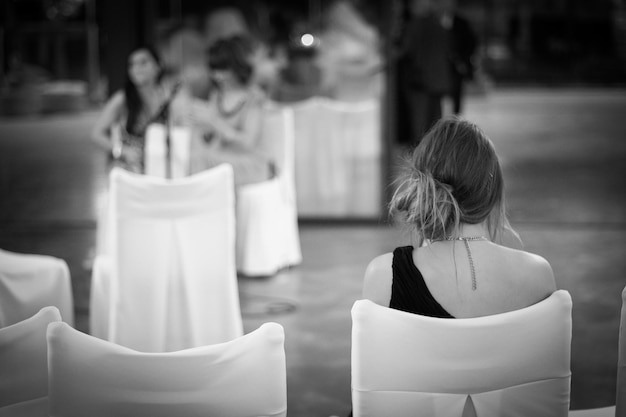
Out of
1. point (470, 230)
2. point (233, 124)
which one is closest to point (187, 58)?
point (233, 124)

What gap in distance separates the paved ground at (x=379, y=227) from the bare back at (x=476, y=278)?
0.79 ft

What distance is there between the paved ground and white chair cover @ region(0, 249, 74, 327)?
1.00 metres

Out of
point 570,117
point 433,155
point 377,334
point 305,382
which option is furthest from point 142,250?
point 570,117

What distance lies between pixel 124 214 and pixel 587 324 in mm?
2423

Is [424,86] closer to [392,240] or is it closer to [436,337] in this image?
[392,240]

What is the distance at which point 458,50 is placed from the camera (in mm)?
8094

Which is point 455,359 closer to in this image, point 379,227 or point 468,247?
point 468,247

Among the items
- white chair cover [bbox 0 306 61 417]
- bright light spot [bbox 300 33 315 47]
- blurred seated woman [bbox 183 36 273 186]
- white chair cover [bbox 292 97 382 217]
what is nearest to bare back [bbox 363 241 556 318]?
white chair cover [bbox 0 306 61 417]

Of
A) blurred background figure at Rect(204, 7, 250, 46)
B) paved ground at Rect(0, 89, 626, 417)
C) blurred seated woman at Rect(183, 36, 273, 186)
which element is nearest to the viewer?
paved ground at Rect(0, 89, 626, 417)

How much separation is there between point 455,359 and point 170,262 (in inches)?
88.0

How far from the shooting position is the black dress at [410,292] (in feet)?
7.04

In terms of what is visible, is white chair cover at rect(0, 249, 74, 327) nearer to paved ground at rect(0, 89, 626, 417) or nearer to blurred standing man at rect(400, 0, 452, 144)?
paved ground at rect(0, 89, 626, 417)

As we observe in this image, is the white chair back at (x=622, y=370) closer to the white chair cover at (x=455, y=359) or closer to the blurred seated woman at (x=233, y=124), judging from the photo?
the white chair cover at (x=455, y=359)

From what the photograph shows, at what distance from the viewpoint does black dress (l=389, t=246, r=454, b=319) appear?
84.4 inches
